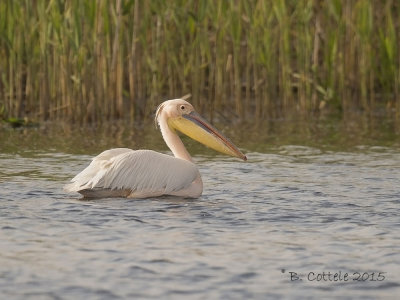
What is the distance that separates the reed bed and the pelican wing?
15.2 feet

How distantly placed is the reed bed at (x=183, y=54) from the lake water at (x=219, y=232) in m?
2.22

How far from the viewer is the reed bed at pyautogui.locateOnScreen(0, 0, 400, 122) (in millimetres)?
12430

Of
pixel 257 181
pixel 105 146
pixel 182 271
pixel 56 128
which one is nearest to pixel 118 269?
pixel 182 271

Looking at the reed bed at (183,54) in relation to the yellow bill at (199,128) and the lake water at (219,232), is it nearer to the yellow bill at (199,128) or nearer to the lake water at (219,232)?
the lake water at (219,232)

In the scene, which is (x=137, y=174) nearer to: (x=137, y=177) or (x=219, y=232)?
(x=137, y=177)

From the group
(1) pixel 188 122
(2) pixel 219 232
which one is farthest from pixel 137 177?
(2) pixel 219 232

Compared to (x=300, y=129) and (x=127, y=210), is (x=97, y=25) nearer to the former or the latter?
(x=300, y=129)

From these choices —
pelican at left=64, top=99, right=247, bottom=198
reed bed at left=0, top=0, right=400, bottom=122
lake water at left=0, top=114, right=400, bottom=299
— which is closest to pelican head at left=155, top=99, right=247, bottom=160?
lake water at left=0, top=114, right=400, bottom=299

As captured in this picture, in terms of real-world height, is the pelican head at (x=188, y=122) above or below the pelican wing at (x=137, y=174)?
above

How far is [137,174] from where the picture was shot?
7.51 meters

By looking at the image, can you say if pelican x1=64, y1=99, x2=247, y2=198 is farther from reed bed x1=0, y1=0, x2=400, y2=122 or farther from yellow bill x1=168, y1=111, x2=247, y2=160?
reed bed x1=0, y1=0, x2=400, y2=122

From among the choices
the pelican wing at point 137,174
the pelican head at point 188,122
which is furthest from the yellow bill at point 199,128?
the pelican wing at point 137,174

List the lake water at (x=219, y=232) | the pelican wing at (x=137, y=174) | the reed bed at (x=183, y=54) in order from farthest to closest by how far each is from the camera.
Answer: the reed bed at (x=183, y=54)
the pelican wing at (x=137, y=174)
the lake water at (x=219, y=232)

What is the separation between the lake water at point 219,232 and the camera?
496 cm
